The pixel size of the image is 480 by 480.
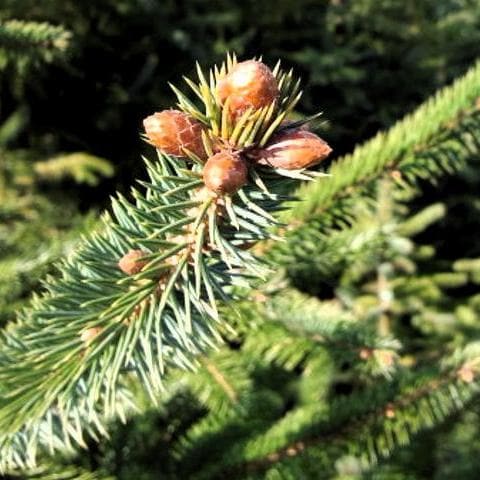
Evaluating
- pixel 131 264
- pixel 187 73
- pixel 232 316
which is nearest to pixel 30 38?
pixel 232 316

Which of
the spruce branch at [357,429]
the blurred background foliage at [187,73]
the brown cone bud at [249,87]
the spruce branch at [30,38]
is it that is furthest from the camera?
the blurred background foliage at [187,73]

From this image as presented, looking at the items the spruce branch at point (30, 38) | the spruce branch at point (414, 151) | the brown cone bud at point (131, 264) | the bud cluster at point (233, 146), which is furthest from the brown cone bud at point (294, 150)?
the spruce branch at point (30, 38)

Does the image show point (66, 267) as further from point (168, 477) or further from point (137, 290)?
point (168, 477)

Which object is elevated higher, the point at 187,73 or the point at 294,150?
the point at 187,73

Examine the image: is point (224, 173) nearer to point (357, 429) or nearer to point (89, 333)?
point (89, 333)

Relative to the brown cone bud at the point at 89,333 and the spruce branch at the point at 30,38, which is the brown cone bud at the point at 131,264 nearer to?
the brown cone bud at the point at 89,333

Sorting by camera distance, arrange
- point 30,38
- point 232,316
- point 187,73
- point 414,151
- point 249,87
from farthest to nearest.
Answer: point 187,73 → point 30,38 → point 414,151 → point 232,316 → point 249,87

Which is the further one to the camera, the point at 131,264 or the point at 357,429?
the point at 357,429
